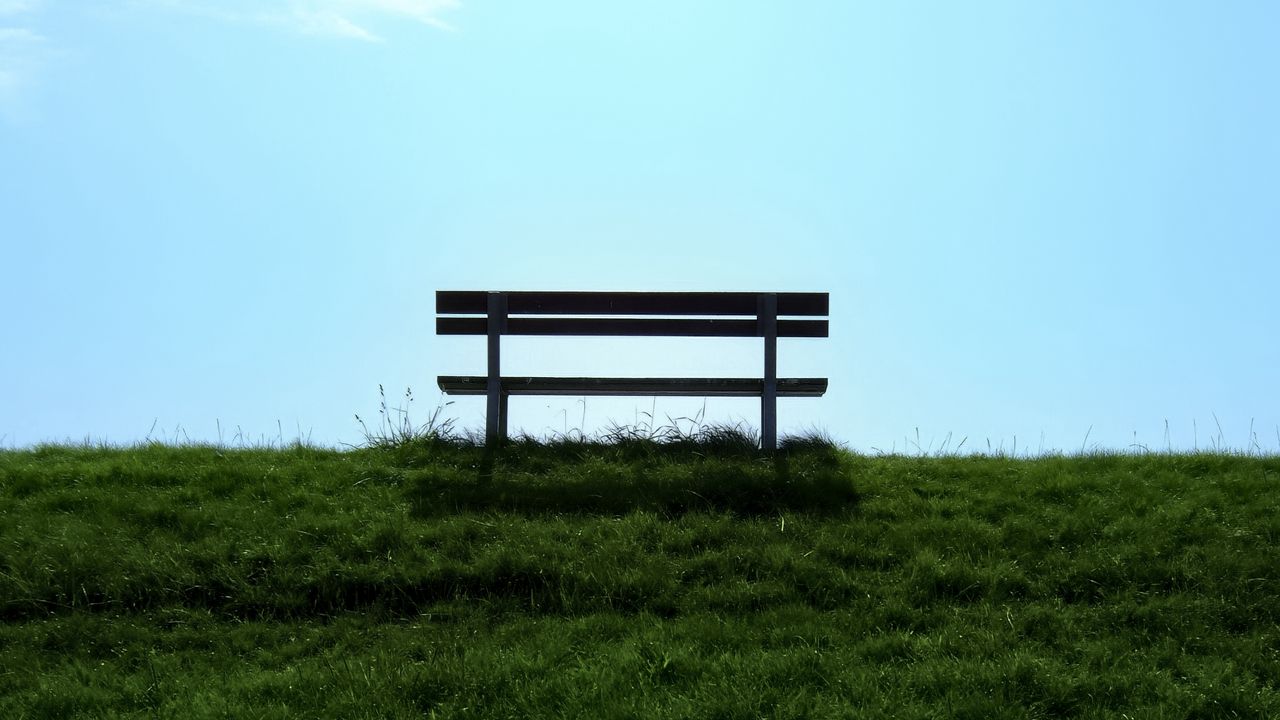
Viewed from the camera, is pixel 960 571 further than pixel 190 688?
Yes

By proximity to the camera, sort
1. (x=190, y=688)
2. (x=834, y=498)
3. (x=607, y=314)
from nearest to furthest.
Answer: (x=190, y=688), (x=834, y=498), (x=607, y=314)

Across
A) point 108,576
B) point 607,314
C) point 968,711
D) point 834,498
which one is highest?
point 607,314

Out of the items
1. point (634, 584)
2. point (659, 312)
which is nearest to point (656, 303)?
point (659, 312)

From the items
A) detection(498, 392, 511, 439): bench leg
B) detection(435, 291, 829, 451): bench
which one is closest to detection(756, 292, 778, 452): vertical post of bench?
detection(435, 291, 829, 451): bench

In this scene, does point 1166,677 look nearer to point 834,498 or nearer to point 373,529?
point 834,498

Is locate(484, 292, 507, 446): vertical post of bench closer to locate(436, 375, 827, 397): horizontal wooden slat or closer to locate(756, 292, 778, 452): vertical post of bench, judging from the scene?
locate(436, 375, 827, 397): horizontal wooden slat

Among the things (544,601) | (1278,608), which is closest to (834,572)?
(544,601)

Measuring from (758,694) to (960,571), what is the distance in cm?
230

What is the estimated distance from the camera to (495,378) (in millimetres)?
10820

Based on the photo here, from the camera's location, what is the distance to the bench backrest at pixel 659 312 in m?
10.9

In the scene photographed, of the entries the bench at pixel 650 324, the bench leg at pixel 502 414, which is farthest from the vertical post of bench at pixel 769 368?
the bench leg at pixel 502 414

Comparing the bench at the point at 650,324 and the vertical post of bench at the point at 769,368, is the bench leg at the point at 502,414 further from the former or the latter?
the vertical post of bench at the point at 769,368

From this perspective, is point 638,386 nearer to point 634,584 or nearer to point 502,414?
point 502,414

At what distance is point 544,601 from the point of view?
298 inches
